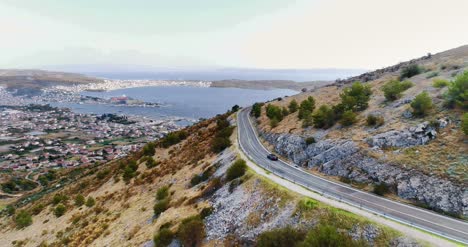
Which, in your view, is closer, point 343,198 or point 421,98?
point 343,198

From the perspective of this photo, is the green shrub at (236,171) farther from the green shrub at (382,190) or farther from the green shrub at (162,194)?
the green shrub at (382,190)

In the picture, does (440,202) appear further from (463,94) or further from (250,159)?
(250,159)

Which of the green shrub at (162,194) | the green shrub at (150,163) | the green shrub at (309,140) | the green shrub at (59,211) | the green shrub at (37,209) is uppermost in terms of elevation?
the green shrub at (309,140)

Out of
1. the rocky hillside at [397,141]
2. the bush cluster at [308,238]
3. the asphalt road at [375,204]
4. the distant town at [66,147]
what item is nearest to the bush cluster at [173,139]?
the rocky hillside at [397,141]

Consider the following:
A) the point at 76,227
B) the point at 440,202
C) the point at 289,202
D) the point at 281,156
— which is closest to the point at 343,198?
the point at 289,202

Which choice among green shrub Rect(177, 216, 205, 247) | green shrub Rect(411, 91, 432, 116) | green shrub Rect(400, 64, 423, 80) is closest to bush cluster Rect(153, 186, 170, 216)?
green shrub Rect(177, 216, 205, 247)

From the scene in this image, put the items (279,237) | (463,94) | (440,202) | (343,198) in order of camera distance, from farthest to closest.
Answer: (463,94), (343,198), (440,202), (279,237)

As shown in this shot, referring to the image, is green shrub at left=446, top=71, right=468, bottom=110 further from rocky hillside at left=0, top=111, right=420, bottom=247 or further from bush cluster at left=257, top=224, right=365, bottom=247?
bush cluster at left=257, top=224, right=365, bottom=247
